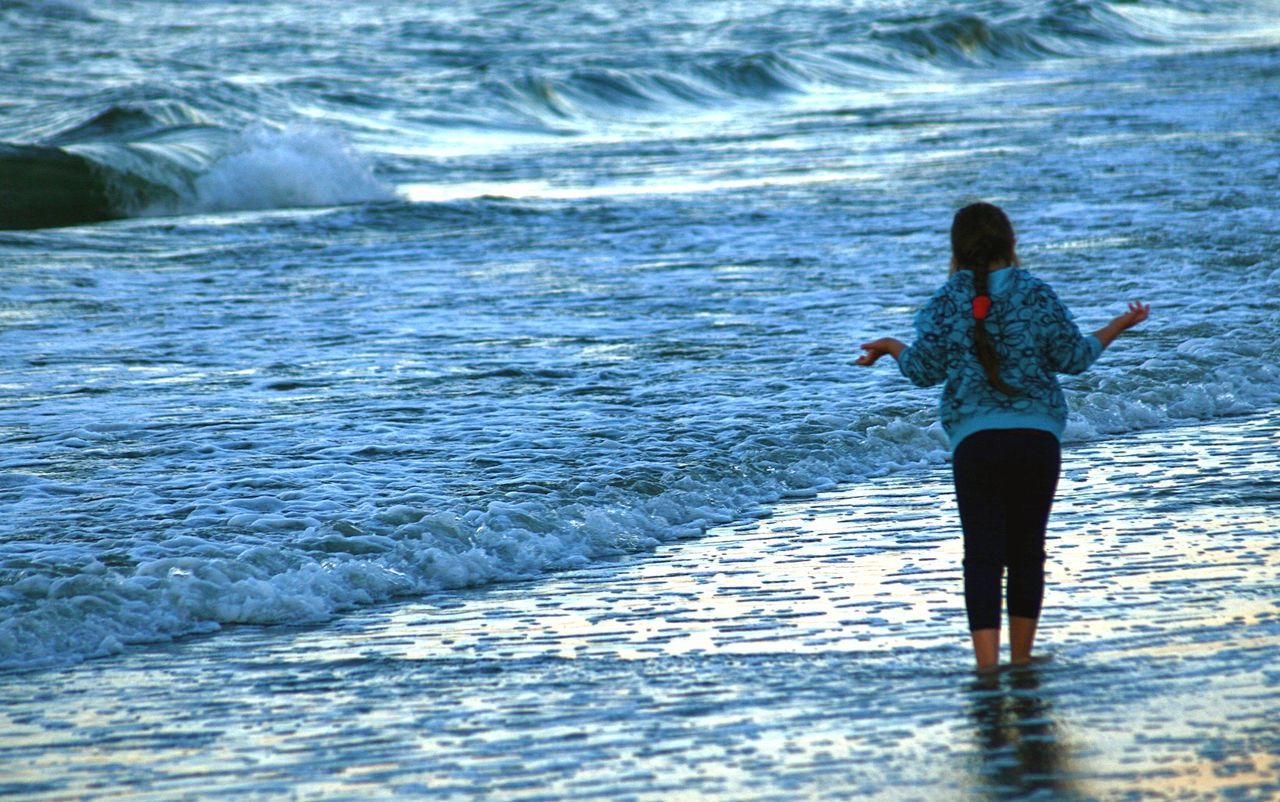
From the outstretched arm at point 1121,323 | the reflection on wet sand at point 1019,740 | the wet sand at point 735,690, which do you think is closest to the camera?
the reflection on wet sand at point 1019,740

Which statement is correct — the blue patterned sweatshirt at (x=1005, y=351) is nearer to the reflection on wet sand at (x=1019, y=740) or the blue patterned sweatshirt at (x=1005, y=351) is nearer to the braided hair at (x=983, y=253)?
the braided hair at (x=983, y=253)

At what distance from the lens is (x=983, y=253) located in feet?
15.0

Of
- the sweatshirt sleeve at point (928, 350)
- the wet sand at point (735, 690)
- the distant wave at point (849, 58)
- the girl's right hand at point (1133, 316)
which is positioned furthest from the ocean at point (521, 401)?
the distant wave at point (849, 58)

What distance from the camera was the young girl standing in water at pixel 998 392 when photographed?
454 cm

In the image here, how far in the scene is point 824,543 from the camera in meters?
6.24

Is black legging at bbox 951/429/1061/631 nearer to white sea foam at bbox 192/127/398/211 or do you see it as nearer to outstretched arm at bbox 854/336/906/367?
outstretched arm at bbox 854/336/906/367

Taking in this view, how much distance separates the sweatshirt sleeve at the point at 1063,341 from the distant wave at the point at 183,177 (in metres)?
14.2

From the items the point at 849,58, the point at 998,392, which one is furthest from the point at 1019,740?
the point at 849,58

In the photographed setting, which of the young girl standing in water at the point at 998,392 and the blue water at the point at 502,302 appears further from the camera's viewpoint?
the blue water at the point at 502,302

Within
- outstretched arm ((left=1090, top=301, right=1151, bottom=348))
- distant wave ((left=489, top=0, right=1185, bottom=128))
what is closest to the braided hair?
outstretched arm ((left=1090, top=301, right=1151, bottom=348))

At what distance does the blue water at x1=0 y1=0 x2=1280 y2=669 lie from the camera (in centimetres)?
650

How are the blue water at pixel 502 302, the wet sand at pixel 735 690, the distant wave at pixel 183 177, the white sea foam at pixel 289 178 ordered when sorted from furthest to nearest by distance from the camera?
the white sea foam at pixel 289 178 < the distant wave at pixel 183 177 < the blue water at pixel 502 302 < the wet sand at pixel 735 690

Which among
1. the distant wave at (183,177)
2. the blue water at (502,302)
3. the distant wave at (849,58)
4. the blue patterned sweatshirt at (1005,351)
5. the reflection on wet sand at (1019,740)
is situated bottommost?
the reflection on wet sand at (1019,740)

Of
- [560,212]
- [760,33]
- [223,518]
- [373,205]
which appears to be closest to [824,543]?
[223,518]
